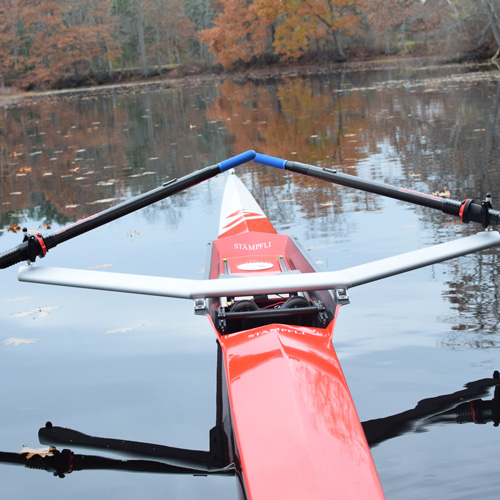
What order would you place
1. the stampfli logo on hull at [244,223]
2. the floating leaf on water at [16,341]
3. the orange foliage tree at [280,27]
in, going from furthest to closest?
the orange foliage tree at [280,27], the stampfli logo on hull at [244,223], the floating leaf on water at [16,341]

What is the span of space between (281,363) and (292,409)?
35 centimetres

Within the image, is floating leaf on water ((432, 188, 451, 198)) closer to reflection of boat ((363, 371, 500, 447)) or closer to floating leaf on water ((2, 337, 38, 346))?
reflection of boat ((363, 371, 500, 447))

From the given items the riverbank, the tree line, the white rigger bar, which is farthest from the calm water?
the riverbank

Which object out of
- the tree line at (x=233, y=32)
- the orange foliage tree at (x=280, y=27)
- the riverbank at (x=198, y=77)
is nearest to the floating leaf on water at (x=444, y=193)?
the tree line at (x=233, y=32)

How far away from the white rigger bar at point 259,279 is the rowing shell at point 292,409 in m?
0.15

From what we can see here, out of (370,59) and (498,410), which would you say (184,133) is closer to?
(498,410)

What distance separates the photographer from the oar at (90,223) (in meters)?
4.77

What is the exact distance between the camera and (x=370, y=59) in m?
49.8

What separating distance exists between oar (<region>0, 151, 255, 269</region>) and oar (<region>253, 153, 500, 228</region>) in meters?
0.74

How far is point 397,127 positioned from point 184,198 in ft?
21.1

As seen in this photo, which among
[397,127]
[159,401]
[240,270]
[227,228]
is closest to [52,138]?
[397,127]

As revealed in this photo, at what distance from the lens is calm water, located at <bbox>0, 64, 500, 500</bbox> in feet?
11.0

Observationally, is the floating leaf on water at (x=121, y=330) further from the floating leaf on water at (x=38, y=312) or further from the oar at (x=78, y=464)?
the oar at (x=78, y=464)

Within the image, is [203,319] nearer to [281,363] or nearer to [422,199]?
[422,199]
